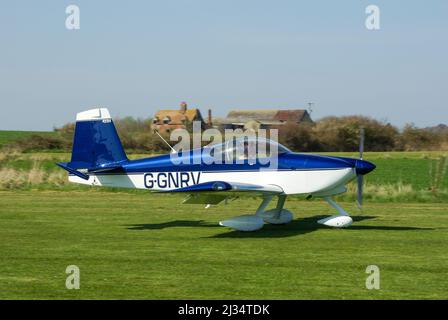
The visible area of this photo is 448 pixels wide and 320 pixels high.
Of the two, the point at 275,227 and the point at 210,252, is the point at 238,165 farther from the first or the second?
the point at 210,252

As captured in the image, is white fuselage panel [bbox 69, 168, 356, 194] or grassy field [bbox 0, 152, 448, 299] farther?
white fuselage panel [bbox 69, 168, 356, 194]

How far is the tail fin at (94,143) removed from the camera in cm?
1523

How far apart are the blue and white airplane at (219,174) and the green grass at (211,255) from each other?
0.68 meters

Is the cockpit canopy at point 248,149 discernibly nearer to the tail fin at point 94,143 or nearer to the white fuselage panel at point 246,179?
the white fuselage panel at point 246,179

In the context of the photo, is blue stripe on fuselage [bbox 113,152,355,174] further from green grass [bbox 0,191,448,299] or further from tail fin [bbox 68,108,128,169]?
green grass [bbox 0,191,448,299]

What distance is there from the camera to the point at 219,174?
46.8 ft

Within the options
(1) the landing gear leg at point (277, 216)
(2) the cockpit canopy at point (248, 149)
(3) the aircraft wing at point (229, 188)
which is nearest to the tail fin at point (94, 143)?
(2) the cockpit canopy at point (248, 149)

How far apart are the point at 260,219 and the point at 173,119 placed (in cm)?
5407

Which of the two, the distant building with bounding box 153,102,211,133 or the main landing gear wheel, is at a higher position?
the distant building with bounding box 153,102,211,133

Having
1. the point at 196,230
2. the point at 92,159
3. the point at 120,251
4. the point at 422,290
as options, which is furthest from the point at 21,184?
the point at 422,290

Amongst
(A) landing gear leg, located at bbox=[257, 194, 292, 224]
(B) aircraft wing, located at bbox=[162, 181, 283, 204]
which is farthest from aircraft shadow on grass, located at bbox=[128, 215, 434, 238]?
(B) aircraft wing, located at bbox=[162, 181, 283, 204]

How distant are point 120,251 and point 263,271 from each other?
298cm

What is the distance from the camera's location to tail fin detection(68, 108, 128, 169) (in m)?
15.2

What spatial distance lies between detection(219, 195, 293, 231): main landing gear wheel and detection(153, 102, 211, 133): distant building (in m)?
32.5
